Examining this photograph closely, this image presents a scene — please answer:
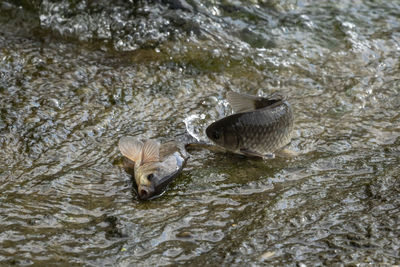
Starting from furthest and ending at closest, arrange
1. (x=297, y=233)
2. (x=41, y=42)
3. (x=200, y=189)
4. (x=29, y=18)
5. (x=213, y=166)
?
1. (x=29, y=18)
2. (x=41, y=42)
3. (x=213, y=166)
4. (x=200, y=189)
5. (x=297, y=233)

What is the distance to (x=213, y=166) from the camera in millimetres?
4684

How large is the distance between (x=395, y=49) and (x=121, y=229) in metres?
4.84

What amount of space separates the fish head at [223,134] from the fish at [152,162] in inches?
10.9

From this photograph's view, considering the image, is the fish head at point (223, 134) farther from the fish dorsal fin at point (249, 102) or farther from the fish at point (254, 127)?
the fish dorsal fin at point (249, 102)

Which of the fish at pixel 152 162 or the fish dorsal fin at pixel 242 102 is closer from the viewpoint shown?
the fish at pixel 152 162

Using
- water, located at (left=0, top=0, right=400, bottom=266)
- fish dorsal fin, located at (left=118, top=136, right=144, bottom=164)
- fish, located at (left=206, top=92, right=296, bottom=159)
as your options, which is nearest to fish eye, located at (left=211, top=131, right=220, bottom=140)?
fish, located at (left=206, top=92, right=296, bottom=159)

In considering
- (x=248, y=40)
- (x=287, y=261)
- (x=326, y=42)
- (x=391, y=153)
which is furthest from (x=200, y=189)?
(x=326, y=42)

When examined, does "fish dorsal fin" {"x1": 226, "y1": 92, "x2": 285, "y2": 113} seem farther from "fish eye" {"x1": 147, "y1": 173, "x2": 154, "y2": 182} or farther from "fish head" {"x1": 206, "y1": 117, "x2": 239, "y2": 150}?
"fish eye" {"x1": 147, "y1": 173, "x2": 154, "y2": 182}

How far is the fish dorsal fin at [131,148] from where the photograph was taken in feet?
14.6

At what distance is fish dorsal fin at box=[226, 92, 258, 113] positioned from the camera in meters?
4.75

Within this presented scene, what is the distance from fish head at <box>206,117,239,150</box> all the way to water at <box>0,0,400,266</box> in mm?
191

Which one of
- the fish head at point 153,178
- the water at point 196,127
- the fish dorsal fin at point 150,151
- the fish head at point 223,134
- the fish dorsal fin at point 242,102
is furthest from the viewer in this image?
the fish dorsal fin at point 242,102

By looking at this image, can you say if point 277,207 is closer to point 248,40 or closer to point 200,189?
point 200,189

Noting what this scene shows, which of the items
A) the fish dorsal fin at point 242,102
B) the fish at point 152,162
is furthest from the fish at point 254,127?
the fish at point 152,162
